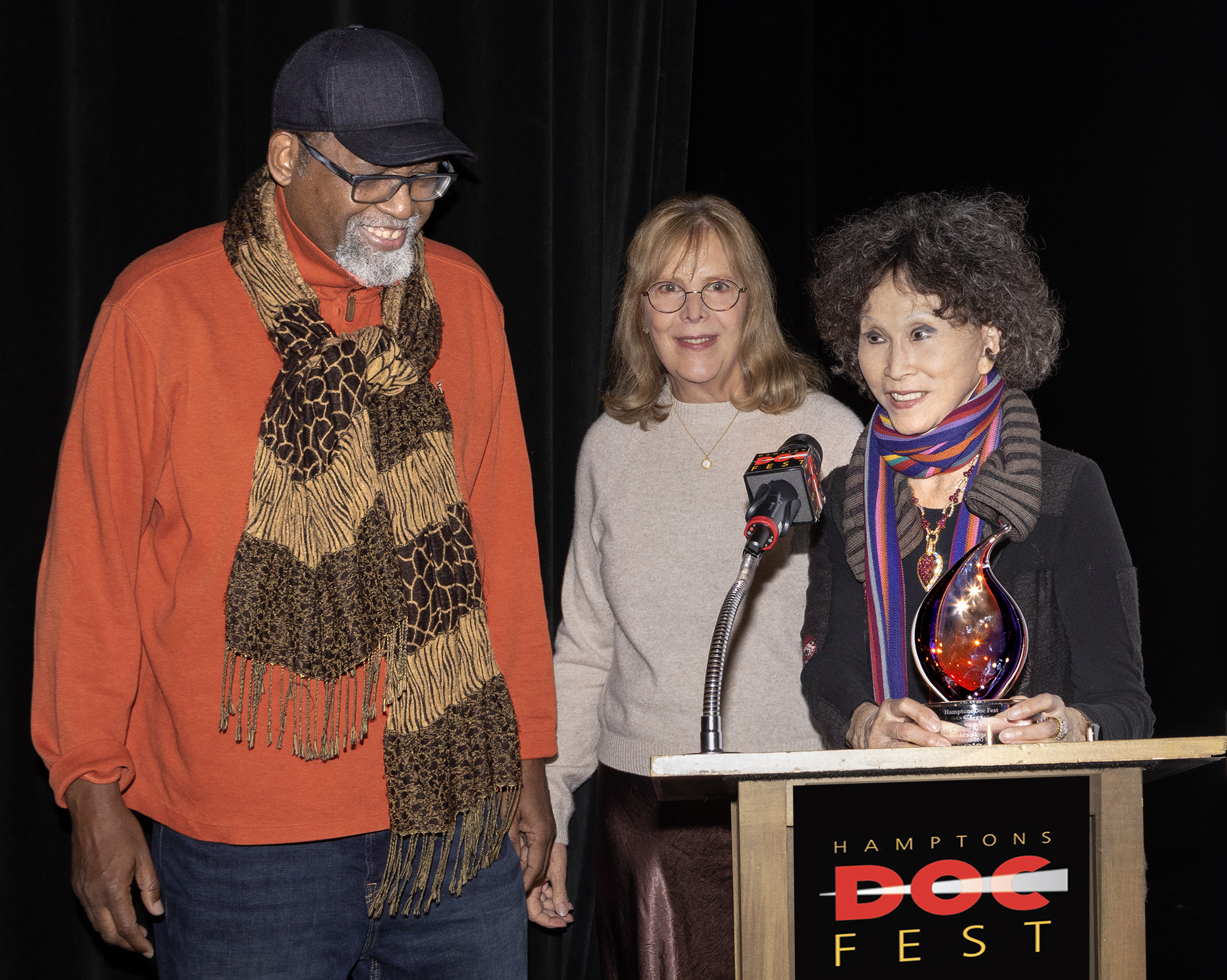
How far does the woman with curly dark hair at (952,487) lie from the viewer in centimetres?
164

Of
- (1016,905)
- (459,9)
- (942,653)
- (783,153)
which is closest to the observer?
(1016,905)

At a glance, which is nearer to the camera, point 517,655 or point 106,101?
point 517,655

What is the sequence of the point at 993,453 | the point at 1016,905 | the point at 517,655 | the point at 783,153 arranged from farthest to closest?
the point at 783,153
the point at 517,655
the point at 993,453
the point at 1016,905

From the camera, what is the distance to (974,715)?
142 cm

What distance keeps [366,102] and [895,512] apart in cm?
101

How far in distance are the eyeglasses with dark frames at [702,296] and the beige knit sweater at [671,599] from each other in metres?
0.20

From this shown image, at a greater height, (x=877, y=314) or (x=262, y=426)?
(x=877, y=314)

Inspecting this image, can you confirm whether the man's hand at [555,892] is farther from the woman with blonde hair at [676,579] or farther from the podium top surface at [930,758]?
the podium top surface at [930,758]

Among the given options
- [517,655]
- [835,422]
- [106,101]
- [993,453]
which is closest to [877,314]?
[993,453]

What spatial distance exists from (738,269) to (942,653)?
3.47 feet

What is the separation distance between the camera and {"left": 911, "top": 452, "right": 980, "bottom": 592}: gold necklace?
1.74m

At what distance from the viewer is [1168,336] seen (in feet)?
8.66

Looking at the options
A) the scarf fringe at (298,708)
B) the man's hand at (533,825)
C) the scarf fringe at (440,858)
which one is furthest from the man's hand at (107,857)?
the man's hand at (533,825)

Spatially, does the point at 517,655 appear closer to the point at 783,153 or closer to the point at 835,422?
the point at 835,422
